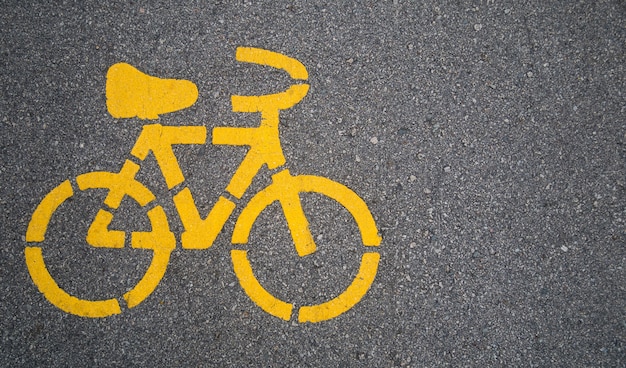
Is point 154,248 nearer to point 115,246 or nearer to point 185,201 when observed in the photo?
point 115,246

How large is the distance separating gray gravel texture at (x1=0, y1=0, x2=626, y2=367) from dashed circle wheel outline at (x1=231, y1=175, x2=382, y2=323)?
0.19 feet

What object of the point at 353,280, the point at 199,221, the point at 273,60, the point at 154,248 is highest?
the point at 273,60

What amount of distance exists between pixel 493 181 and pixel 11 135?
10.5 ft

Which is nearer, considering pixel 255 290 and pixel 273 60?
pixel 255 290

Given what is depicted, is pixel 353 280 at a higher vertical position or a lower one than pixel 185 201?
lower

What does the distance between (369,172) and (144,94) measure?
5.14 ft

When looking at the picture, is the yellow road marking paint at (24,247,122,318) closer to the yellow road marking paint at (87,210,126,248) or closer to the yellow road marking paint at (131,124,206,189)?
the yellow road marking paint at (87,210,126,248)

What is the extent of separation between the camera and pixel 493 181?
9.84ft

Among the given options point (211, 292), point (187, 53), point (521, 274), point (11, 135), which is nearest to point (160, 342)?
point (211, 292)

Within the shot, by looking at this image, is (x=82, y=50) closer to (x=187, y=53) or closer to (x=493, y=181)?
(x=187, y=53)

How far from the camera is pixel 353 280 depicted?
2.93 m

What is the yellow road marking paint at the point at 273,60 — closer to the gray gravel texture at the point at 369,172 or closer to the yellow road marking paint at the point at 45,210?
the gray gravel texture at the point at 369,172

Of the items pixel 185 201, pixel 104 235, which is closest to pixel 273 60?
pixel 185 201

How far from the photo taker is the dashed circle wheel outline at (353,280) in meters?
2.92
